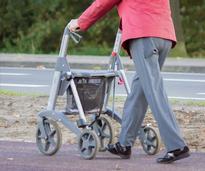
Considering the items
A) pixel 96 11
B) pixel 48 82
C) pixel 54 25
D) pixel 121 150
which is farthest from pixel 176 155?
pixel 54 25

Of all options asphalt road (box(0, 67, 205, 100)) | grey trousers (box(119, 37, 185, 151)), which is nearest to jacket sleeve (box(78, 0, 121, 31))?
grey trousers (box(119, 37, 185, 151))

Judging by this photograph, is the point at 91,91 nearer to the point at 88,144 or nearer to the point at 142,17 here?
the point at 88,144

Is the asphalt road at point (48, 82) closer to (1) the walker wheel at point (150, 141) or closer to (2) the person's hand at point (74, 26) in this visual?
(1) the walker wheel at point (150, 141)

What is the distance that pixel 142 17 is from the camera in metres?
6.96

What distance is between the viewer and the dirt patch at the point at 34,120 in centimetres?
871

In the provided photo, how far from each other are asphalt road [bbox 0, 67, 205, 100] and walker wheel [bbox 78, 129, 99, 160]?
6.34 metres

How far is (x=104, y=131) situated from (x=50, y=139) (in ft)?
1.82

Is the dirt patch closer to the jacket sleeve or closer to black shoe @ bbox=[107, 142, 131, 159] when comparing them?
black shoe @ bbox=[107, 142, 131, 159]

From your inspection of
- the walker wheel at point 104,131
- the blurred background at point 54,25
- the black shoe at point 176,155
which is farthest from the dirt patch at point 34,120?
the blurred background at point 54,25

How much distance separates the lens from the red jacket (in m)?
6.95

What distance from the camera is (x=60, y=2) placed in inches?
1180

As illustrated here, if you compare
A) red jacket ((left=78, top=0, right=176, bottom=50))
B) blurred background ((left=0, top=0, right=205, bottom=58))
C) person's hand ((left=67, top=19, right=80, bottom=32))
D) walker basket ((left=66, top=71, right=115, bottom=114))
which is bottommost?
blurred background ((left=0, top=0, right=205, bottom=58))

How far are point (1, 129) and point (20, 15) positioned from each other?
2070 centimetres

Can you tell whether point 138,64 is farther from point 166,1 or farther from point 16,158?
point 16,158
